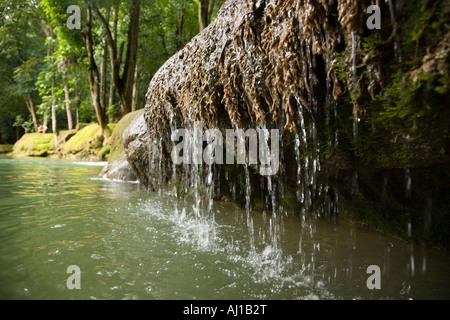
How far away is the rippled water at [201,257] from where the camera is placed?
237 cm

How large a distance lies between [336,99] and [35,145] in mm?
29069

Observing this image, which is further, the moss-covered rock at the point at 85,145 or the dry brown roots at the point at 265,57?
the moss-covered rock at the point at 85,145

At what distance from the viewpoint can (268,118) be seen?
12.4 feet

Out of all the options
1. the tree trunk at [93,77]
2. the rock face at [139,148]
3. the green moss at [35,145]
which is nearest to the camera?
the rock face at [139,148]

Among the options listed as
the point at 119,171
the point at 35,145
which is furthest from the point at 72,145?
the point at 119,171

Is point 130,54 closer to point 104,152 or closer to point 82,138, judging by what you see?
point 104,152

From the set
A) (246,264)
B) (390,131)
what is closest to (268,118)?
(390,131)

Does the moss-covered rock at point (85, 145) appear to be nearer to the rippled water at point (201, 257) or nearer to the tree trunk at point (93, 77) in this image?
the tree trunk at point (93, 77)

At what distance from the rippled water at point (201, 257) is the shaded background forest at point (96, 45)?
827 centimetres

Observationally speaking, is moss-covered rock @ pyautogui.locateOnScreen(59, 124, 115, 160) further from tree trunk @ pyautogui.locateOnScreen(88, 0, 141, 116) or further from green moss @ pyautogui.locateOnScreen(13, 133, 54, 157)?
tree trunk @ pyautogui.locateOnScreen(88, 0, 141, 116)

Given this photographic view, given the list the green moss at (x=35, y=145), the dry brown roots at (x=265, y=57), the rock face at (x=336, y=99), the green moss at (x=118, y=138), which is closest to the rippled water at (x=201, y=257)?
the rock face at (x=336, y=99)

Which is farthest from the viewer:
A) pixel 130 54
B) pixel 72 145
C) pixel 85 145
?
pixel 72 145

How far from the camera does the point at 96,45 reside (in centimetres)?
1532

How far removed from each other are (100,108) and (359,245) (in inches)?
601
